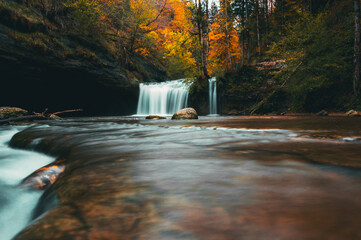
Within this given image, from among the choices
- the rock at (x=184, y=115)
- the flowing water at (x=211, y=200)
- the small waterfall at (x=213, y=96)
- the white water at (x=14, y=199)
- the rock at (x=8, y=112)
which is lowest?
the white water at (x=14, y=199)

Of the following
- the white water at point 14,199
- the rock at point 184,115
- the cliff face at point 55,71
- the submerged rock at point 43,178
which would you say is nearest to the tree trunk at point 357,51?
the rock at point 184,115

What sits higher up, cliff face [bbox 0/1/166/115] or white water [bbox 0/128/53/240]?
cliff face [bbox 0/1/166/115]

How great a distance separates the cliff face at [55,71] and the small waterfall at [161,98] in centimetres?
93

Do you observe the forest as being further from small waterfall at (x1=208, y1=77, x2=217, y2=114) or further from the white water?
the white water

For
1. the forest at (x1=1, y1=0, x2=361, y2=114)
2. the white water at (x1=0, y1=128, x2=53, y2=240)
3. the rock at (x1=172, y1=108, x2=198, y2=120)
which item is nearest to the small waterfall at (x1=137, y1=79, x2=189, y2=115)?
the forest at (x1=1, y1=0, x2=361, y2=114)

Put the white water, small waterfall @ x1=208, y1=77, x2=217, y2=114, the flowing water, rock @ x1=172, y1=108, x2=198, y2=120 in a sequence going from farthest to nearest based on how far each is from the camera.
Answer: small waterfall @ x1=208, y1=77, x2=217, y2=114 → rock @ x1=172, y1=108, x2=198, y2=120 → the white water → the flowing water

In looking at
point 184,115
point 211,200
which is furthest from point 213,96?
point 211,200

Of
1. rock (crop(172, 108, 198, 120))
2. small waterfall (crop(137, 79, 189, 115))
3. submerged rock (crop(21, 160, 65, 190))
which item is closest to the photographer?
submerged rock (crop(21, 160, 65, 190))

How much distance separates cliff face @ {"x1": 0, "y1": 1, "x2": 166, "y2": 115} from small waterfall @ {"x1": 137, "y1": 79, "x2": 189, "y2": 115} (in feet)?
3.05

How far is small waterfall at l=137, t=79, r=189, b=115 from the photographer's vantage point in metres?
19.9

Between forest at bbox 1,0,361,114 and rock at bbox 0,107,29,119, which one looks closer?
rock at bbox 0,107,29,119

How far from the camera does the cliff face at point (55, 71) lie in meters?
11.4

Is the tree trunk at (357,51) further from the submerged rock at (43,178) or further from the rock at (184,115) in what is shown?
the submerged rock at (43,178)

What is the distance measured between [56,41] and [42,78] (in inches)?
114
